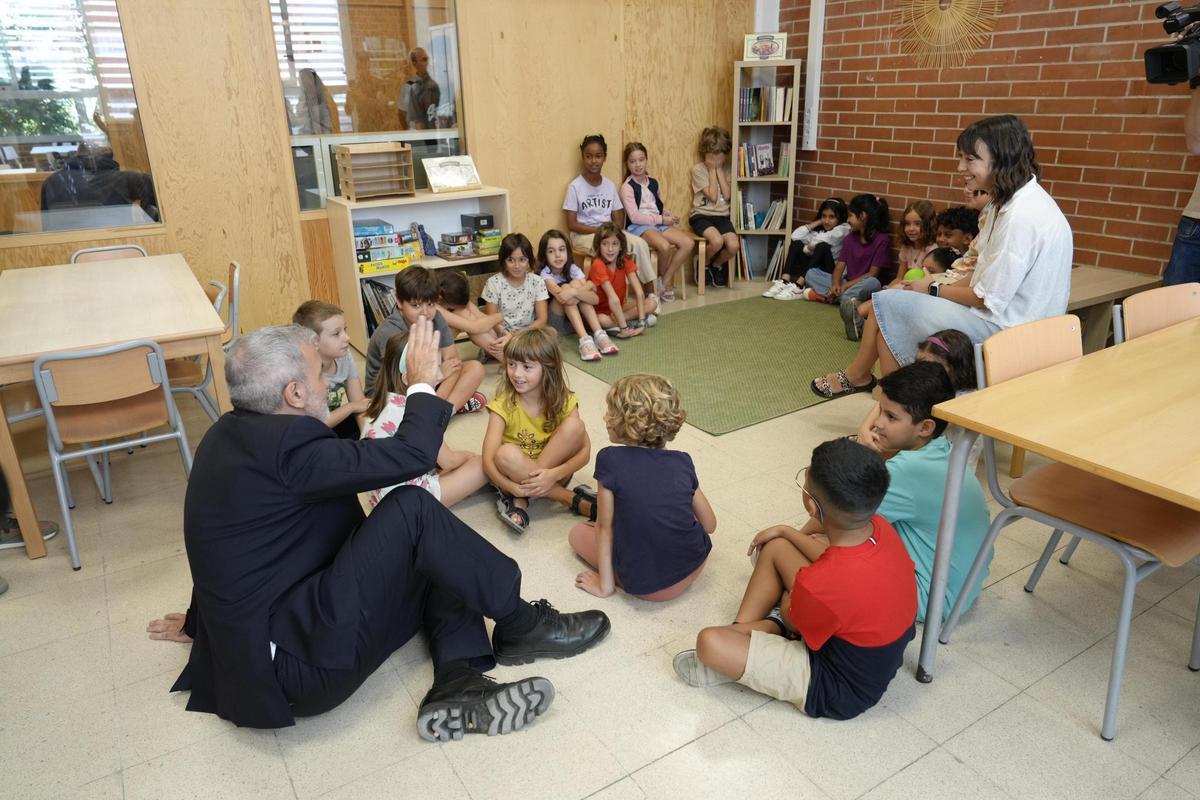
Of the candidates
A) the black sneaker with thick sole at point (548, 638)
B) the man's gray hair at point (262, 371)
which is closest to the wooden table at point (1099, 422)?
the black sneaker with thick sole at point (548, 638)

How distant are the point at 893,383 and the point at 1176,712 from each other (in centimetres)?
101

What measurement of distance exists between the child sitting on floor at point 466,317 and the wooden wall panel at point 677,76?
2.11m

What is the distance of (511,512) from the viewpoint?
9.02ft

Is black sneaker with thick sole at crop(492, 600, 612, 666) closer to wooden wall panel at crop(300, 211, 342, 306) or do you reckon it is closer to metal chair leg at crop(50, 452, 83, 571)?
metal chair leg at crop(50, 452, 83, 571)

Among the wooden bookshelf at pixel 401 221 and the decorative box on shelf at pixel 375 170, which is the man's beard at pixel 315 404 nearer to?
the wooden bookshelf at pixel 401 221

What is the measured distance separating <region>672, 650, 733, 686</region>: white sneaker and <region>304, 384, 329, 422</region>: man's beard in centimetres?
107

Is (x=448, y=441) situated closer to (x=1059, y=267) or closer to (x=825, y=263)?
(x=1059, y=267)

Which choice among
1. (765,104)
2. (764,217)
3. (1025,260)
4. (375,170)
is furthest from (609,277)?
(1025,260)

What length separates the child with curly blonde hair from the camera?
7.12 ft

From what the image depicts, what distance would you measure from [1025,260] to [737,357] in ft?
5.95

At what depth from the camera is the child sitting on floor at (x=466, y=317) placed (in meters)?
3.78

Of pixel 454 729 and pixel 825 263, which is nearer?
pixel 454 729

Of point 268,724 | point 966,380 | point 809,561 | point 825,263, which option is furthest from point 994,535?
point 825,263

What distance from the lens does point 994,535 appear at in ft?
6.42
